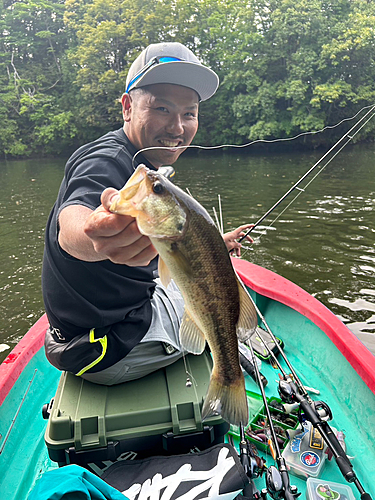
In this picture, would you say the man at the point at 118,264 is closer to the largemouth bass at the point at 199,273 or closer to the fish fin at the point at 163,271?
the fish fin at the point at 163,271

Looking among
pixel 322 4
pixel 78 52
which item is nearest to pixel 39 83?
pixel 78 52

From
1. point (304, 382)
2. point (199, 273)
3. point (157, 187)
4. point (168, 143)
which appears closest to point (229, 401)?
point (199, 273)

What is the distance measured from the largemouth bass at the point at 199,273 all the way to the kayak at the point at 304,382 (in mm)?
1351

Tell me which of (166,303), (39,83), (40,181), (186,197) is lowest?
(40,181)

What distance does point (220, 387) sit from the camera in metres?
1.71

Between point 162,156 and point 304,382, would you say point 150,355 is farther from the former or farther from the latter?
point 304,382

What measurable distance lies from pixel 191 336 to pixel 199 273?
0.38 metres

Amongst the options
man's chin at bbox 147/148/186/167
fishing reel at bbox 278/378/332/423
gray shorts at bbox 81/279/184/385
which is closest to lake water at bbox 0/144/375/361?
fishing reel at bbox 278/378/332/423

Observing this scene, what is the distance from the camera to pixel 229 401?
66.8 inches

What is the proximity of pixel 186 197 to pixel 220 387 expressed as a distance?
0.91 metres

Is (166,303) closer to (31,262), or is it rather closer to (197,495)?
(197,495)

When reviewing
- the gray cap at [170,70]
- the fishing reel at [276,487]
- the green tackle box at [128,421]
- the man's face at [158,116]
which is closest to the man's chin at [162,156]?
the man's face at [158,116]

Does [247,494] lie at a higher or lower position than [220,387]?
lower

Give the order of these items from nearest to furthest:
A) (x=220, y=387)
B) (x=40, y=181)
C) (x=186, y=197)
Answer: (x=186, y=197) → (x=220, y=387) → (x=40, y=181)
